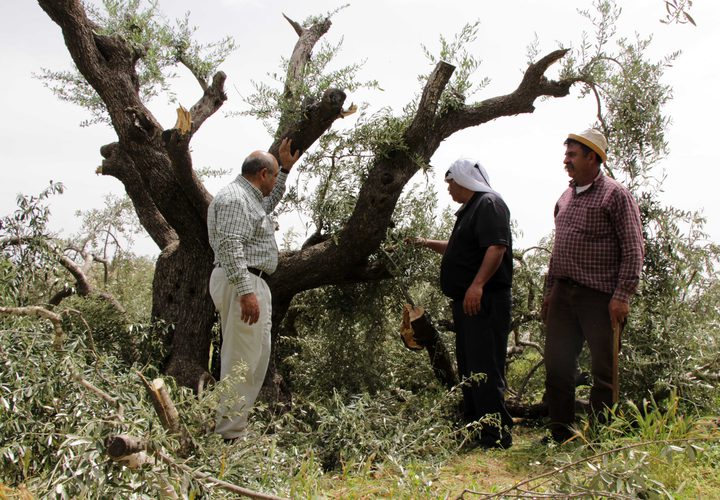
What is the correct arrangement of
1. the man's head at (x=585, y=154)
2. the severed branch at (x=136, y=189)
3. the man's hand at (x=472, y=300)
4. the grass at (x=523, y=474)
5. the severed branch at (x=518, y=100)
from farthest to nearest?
1. the severed branch at (x=136, y=189)
2. the severed branch at (x=518, y=100)
3. the man's hand at (x=472, y=300)
4. the man's head at (x=585, y=154)
5. the grass at (x=523, y=474)

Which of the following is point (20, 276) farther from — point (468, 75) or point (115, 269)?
point (468, 75)

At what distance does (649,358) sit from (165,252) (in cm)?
447

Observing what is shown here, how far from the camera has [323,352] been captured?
6660 mm

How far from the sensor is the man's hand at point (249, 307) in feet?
16.5

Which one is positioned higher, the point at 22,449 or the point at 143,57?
the point at 143,57

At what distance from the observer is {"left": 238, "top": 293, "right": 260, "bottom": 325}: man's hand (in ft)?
16.5

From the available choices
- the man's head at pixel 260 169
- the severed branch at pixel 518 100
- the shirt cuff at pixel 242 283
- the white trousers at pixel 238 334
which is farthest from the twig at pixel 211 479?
the severed branch at pixel 518 100

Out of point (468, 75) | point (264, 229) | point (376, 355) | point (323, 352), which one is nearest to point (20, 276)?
point (264, 229)

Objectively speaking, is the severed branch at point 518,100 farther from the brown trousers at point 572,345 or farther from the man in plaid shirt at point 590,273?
the brown trousers at point 572,345

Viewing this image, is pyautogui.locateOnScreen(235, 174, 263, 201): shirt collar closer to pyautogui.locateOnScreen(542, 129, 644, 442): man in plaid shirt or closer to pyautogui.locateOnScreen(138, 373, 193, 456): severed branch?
pyautogui.locateOnScreen(138, 373, 193, 456): severed branch

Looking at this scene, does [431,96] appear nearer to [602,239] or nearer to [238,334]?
[602,239]

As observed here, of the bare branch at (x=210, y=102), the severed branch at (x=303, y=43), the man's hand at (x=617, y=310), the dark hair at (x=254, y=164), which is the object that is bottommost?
the man's hand at (x=617, y=310)

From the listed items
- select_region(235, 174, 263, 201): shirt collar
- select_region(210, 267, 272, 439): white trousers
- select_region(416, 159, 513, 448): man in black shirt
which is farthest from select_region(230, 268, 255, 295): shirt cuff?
select_region(416, 159, 513, 448): man in black shirt

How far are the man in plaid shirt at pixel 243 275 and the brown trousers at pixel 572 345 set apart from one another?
2309 mm
